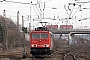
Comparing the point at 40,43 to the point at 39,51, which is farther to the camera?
the point at 40,43

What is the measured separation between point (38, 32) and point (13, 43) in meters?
36.2

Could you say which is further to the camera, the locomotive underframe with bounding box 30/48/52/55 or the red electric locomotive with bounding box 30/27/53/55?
the red electric locomotive with bounding box 30/27/53/55

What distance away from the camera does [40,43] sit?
28469 mm

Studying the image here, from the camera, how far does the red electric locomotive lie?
2825cm

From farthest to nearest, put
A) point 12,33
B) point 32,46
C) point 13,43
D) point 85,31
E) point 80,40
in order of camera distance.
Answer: point 80,40
point 85,31
point 12,33
point 13,43
point 32,46

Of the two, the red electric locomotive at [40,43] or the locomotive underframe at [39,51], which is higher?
the red electric locomotive at [40,43]

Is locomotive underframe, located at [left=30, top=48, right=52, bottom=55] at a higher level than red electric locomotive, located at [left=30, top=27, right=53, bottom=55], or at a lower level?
lower

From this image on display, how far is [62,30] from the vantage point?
310 feet

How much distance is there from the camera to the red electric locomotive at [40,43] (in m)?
28.2

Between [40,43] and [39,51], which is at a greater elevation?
[40,43]

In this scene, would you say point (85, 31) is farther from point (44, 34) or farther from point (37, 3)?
point (44, 34)

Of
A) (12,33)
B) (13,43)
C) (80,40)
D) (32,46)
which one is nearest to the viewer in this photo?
(32,46)

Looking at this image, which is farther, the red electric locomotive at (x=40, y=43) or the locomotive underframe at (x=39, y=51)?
the red electric locomotive at (x=40, y=43)

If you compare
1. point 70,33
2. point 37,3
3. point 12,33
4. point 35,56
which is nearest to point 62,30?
point 70,33
